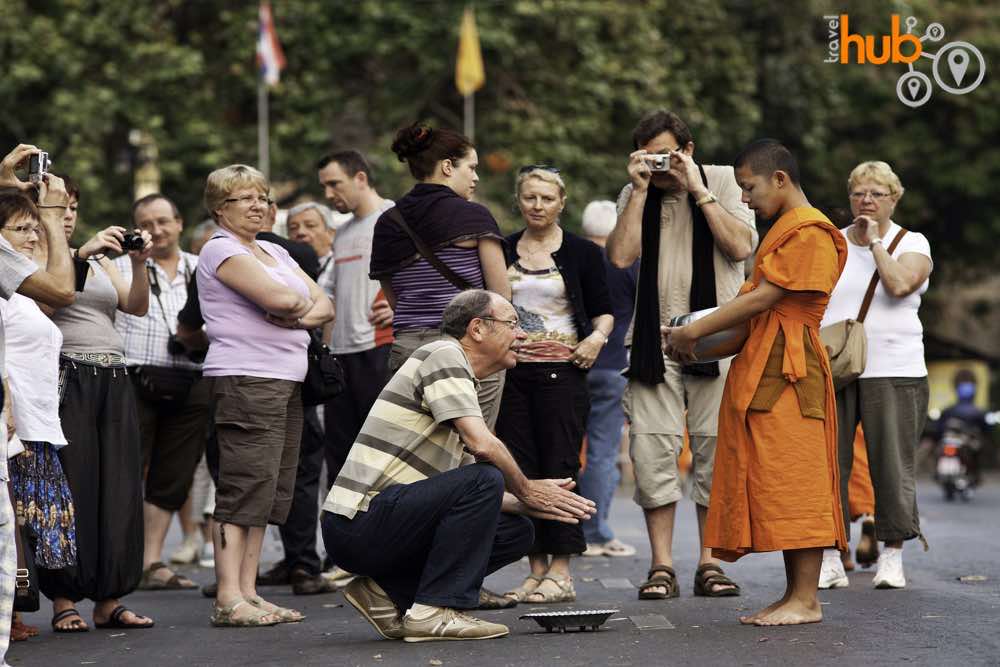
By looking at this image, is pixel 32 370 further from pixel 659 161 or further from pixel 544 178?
pixel 659 161

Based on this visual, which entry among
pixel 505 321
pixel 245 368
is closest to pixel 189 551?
pixel 245 368

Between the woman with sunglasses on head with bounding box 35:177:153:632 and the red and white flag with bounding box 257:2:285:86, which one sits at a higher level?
the red and white flag with bounding box 257:2:285:86

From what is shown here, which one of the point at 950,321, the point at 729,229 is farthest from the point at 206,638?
the point at 950,321

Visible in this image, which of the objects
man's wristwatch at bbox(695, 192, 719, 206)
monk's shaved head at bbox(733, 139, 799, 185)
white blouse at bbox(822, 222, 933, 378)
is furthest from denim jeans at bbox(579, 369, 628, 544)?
monk's shaved head at bbox(733, 139, 799, 185)

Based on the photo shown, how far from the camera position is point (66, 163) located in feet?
82.5

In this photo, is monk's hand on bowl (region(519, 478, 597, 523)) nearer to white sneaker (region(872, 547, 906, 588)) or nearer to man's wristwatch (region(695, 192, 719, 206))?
man's wristwatch (region(695, 192, 719, 206))

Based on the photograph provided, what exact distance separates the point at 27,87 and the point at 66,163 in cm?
157

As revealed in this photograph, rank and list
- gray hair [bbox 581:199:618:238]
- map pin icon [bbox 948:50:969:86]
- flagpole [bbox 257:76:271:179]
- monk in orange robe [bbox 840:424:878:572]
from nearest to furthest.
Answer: monk in orange robe [bbox 840:424:878:572], gray hair [bbox 581:199:618:238], map pin icon [bbox 948:50:969:86], flagpole [bbox 257:76:271:179]

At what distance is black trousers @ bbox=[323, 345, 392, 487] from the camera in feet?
29.7

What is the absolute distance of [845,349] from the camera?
27.8ft

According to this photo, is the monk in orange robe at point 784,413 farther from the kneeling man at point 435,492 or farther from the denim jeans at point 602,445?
the denim jeans at point 602,445

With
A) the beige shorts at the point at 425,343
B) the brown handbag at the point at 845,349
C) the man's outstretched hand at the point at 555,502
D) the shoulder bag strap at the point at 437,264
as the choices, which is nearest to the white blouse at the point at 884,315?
the brown handbag at the point at 845,349

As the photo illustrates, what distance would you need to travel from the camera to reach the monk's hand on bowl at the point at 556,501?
6.75 meters

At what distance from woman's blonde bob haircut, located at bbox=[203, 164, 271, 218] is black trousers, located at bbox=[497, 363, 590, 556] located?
1.61 metres
